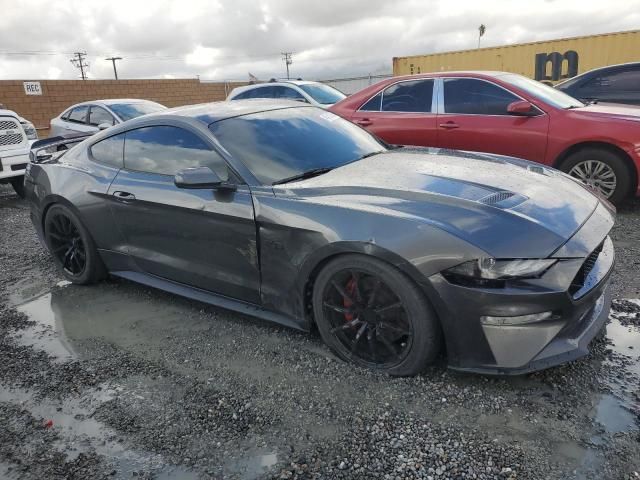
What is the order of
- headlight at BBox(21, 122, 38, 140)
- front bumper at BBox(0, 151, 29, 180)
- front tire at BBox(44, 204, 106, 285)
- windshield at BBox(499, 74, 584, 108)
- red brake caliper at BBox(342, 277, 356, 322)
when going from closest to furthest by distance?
red brake caliper at BBox(342, 277, 356, 322), front tire at BBox(44, 204, 106, 285), windshield at BBox(499, 74, 584, 108), front bumper at BBox(0, 151, 29, 180), headlight at BBox(21, 122, 38, 140)

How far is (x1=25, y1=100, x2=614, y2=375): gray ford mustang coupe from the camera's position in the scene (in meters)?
2.24

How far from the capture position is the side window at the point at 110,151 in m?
3.75

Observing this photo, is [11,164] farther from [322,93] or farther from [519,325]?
[519,325]

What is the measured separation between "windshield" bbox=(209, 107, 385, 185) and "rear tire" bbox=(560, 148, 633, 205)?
2.69 metres

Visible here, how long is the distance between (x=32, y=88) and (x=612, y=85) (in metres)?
19.4

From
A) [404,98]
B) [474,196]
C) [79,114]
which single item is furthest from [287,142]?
[79,114]

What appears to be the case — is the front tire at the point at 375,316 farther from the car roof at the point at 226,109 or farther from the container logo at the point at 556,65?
the container logo at the point at 556,65

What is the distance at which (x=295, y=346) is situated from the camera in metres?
2.99

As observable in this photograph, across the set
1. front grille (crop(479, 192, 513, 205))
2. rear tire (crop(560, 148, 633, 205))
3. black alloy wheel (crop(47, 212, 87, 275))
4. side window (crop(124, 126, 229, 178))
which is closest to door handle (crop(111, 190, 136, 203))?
side window (crop(124, 126, 229, 178))

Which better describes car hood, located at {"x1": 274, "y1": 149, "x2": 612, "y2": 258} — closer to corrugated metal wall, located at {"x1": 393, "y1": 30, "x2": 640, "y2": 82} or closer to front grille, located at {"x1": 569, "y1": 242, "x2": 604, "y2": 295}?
front grille, located at {"x1": 569, "y1": 242, "x2": 604, "y2": 295}

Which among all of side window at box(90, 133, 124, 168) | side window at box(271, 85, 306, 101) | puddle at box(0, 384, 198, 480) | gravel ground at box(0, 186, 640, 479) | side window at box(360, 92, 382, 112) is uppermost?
side window at box(271, 85, 306, 101)

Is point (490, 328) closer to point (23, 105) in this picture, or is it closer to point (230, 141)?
point (230, 141)

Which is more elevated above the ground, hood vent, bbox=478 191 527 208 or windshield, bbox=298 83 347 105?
windshield, bbox=298 83 347 105

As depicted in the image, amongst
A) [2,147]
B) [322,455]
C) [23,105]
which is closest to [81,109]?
[2,147]
